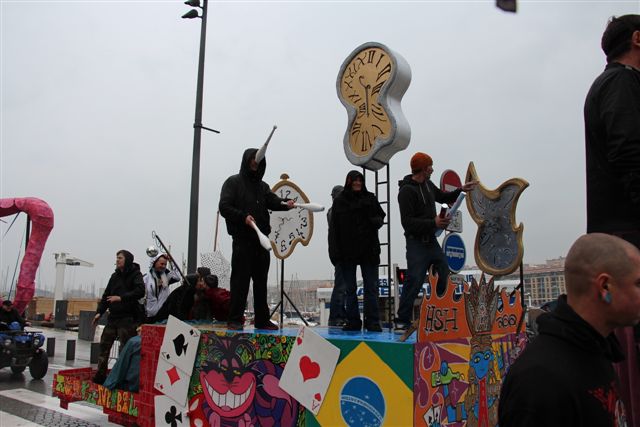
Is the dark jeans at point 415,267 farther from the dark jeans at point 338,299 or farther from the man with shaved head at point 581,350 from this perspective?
the man with shaved head at point 581,350

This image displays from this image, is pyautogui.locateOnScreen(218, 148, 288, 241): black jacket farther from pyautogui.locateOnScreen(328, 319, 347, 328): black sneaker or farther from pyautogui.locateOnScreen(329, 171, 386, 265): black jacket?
pyautogui.locateOnScreen(328, 319, 347, 328): black sneaker

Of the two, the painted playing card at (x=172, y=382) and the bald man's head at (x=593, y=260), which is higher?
the bald man's head at (x=593, y=260)

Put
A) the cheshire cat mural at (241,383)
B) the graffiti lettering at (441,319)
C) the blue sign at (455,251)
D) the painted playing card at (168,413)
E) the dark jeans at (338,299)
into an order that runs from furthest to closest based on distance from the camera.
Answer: the blue sign at (455,251), the dark jeans at (338,299), the painted playing card at (168,413), the cheshire cat mural at (241,383), the graffiti lettering at (441,319)

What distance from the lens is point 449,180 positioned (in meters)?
8.19

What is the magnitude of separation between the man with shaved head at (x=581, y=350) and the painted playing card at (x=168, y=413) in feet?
11.9

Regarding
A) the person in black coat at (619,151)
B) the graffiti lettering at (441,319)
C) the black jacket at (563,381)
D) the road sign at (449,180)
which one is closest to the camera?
the black jacket at (563,381)

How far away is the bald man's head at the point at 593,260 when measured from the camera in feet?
4.71

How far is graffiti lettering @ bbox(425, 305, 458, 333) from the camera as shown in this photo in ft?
10.3

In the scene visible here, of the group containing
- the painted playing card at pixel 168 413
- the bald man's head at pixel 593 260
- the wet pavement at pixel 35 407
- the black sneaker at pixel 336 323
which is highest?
the bald man's head at pixel 593 260

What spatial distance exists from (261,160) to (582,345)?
13.7 ft

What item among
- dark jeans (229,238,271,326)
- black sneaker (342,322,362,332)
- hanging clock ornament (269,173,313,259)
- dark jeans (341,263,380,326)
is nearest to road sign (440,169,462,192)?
hanging clock ornament (269,173,313,259)

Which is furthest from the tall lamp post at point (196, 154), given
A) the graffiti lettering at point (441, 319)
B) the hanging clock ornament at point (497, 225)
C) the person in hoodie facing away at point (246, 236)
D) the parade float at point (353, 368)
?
the graffiti lettering at point (441, 319)

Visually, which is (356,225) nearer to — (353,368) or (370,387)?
(353,368)

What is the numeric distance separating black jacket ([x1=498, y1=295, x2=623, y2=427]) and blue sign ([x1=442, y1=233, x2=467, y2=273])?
18.9ft
